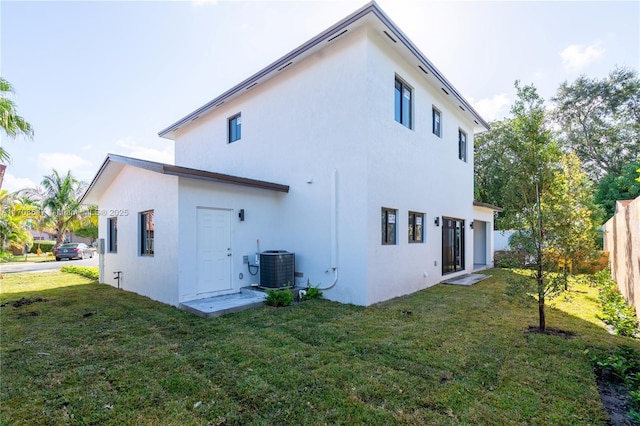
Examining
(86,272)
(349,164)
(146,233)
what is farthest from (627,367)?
(86,272)

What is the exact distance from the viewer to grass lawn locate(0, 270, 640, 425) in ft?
9.89

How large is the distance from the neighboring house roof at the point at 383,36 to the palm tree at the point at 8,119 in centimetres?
551

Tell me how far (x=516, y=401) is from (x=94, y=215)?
32356 mm

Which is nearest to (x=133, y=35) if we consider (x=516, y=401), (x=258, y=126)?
(x=258, y=126)

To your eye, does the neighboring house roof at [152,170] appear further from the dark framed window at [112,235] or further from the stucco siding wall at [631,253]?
the stucco siding wall at [631,253]

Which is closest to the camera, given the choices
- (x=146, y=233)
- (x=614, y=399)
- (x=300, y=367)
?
(x=614, y=399)

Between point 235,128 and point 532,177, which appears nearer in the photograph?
point 532,177

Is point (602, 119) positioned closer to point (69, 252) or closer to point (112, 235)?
point (112, 235)

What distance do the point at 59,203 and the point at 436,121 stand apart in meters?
31.1

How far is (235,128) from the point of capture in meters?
11.5

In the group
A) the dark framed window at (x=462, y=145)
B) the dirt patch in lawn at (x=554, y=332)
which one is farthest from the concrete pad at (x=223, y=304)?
the dark framed window at (x=462, y=145)

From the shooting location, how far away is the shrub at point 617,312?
5543mm

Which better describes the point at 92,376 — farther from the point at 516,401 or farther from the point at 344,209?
the point at 344,209

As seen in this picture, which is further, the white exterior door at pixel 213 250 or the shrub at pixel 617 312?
the white exterior door at pixel 213 250
